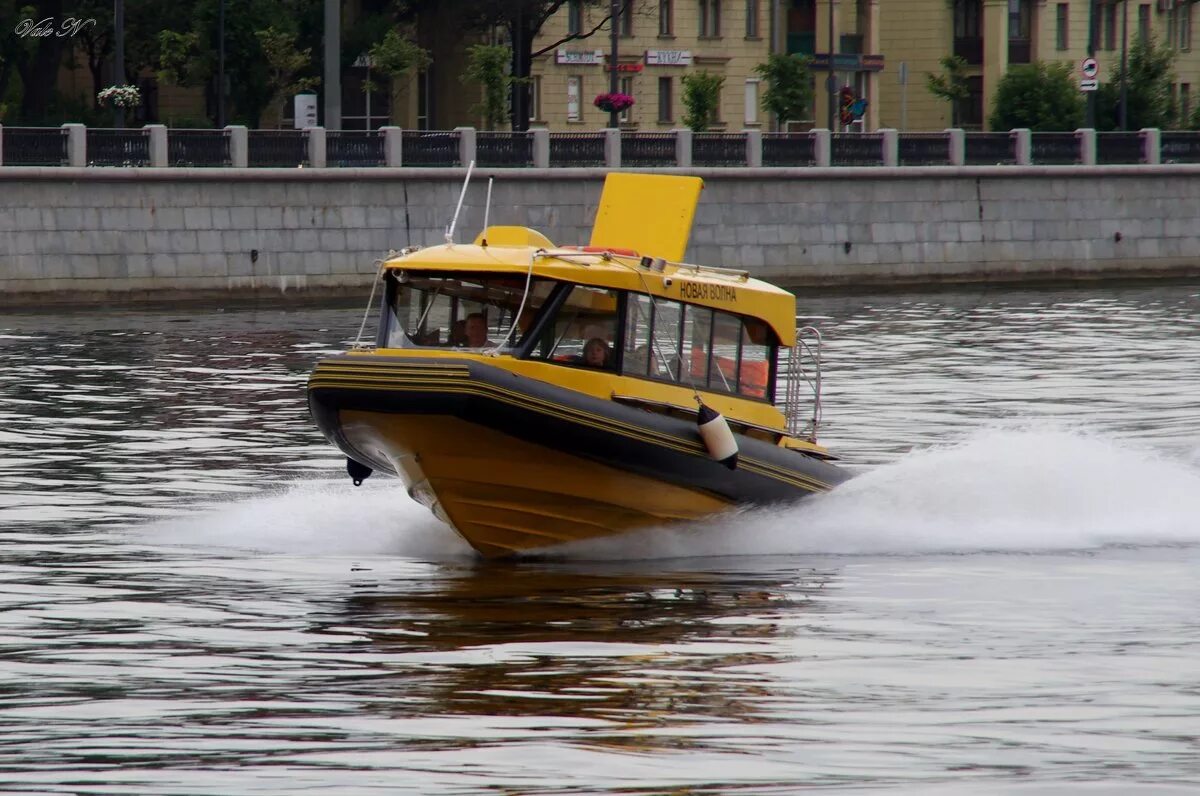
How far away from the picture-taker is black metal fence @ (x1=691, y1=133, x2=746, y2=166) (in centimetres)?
4775

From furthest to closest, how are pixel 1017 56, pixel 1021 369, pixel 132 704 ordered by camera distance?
pixel 1017 56 → pixel 1021 369 → pixel 132 704

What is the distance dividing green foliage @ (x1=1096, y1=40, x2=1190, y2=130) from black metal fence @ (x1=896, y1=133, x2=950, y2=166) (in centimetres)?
1378

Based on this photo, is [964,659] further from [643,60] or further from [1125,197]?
[643,60]

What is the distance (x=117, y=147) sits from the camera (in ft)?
135

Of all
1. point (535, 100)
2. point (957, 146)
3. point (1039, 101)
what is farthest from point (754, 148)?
point (535, 100)

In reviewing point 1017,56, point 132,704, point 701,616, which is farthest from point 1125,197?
point 132,704

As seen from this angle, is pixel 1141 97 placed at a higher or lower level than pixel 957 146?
higher

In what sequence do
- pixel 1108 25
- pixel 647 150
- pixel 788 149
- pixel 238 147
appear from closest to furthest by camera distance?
pixel 238 147
pixel 647 150
pixel 788 149
pixel 1108 25

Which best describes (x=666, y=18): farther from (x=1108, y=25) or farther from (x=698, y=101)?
(x=1108, y=25)

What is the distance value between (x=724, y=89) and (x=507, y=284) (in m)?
62.8

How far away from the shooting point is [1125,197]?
172ft

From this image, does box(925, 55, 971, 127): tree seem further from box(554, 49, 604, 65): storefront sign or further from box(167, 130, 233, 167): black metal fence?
box(167, 130, 233, 167): black metal fence

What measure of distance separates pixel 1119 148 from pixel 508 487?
40663 millimetres

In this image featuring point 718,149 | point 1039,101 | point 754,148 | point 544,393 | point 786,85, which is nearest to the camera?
point 544,393
